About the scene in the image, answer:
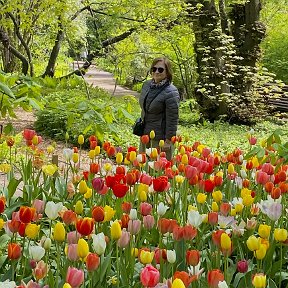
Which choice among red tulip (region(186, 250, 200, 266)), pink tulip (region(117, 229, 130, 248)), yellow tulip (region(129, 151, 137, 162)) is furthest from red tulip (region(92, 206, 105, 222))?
yellow tulip (region(129, 151, 137, 162))

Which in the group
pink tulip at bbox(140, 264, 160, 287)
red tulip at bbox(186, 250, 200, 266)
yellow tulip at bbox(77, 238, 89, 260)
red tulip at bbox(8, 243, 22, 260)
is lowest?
red tulip at bbox(8, 243, 22, 260)

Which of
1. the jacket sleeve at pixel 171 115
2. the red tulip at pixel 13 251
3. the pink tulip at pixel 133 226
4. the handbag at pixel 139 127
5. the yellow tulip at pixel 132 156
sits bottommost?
the handbag at pixel 139 127

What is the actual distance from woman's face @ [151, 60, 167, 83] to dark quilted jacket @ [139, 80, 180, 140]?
91 millimetres

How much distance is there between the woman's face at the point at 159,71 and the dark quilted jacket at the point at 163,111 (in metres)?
0.09

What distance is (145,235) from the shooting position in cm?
266

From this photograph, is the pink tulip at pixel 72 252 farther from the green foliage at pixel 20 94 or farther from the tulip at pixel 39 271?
the green foliage at pixel 20 94

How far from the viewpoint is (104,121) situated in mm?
3977

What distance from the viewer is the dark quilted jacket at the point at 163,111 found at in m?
5.27

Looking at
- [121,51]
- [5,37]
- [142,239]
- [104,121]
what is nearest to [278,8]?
[121,51]

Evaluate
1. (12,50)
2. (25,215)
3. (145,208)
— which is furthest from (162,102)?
(12,50)

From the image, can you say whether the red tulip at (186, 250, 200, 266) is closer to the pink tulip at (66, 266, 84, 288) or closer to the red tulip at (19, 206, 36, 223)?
the pink tulip at (66, 266, 84, 288)

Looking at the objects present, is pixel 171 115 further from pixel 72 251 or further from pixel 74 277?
pixel 74 277

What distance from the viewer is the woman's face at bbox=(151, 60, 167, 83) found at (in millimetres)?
→ 5301

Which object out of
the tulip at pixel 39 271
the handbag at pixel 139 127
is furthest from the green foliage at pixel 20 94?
the tulip at pixel 39 271
